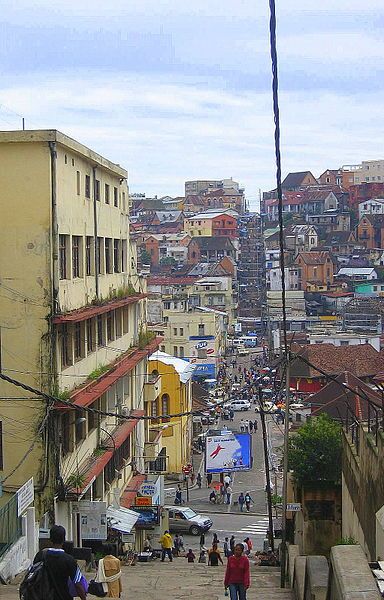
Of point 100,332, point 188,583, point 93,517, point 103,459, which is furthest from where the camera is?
point 100,332

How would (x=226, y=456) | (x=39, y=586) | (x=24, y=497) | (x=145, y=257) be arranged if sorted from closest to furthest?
1. (x=39, y=586)
2. (x=24, y=497)
3. (x=226, y=456)
4. (x=145, y=257)

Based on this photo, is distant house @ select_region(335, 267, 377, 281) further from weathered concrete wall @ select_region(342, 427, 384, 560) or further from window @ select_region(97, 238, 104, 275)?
weathered concrete wall @ select_region(342, 427, 384, 560)

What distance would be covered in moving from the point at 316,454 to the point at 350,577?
20.2 meters

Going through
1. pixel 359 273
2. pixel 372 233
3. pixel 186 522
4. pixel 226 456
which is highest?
pixel 372 233

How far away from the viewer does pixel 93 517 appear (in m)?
22.4

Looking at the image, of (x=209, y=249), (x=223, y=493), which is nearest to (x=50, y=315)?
(x=223, y=493)

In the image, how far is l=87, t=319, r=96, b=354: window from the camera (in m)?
24.8

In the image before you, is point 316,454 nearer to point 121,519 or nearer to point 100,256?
point 121,519

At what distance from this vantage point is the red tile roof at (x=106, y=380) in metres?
21.7

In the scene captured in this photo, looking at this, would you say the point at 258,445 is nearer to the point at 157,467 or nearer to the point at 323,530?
the point at 157,467

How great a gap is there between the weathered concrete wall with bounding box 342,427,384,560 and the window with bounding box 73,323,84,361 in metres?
6.45

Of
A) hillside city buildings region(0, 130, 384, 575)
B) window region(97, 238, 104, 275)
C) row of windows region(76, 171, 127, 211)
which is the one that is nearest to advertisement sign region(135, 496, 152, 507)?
hillside city buildings region(0, 130, 384, 575)

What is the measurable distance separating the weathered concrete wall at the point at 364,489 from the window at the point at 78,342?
21.2ft

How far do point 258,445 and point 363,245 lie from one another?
253 ft
